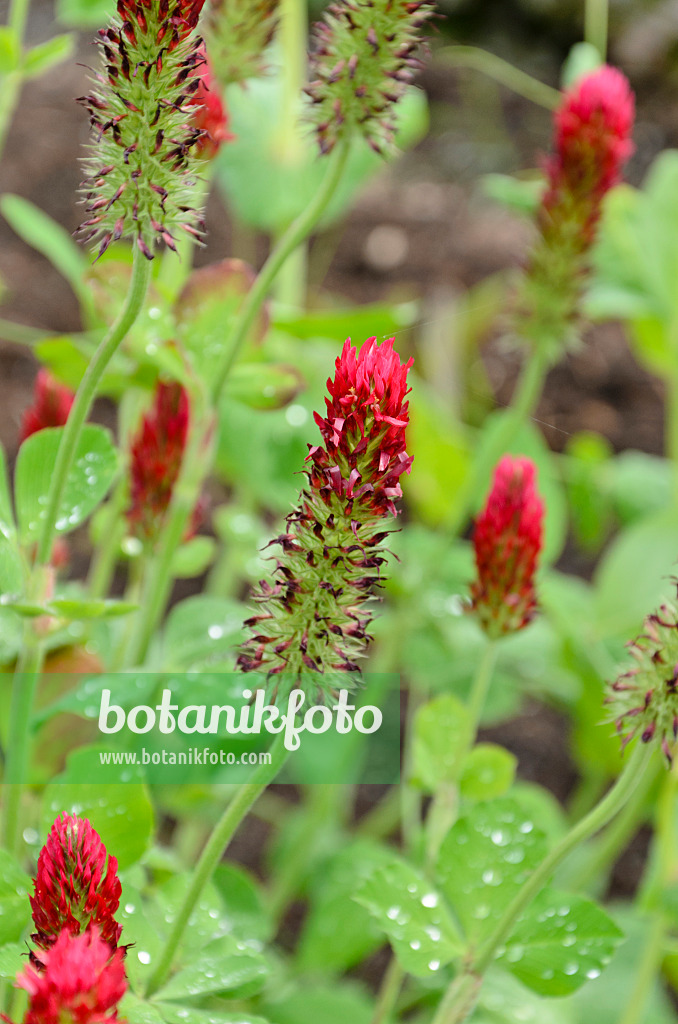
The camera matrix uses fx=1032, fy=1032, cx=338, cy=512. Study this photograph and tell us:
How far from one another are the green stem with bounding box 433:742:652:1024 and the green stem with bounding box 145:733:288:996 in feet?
0.42

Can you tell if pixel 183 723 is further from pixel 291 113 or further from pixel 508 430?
pixel 291 113

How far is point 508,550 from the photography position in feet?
2.05

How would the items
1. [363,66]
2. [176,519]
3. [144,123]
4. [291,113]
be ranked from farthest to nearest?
1. [291,113]
2. [176,519]
3. [363,66]
4. [144,123]

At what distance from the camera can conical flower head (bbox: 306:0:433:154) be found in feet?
1.73

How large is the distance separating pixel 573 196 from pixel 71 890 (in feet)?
2.13

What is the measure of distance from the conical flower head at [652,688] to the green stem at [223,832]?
0.15m

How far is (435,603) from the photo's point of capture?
39.8 inches

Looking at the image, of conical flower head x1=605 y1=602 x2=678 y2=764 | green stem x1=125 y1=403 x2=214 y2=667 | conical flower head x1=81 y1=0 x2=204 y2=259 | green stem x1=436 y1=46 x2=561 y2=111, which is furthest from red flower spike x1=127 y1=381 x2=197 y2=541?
green stem x1=436 y1=46 x2=561 y2=111

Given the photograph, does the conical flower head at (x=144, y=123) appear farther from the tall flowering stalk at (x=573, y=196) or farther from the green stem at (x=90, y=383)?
the tall flowering stalk at (x=573, y=196)

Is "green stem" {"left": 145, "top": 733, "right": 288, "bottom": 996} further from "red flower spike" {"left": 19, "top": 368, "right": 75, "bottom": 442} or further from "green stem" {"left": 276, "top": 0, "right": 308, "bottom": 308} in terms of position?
"green stem" {"left": 276, "top": 0, "right": 308, "bottom": 308}

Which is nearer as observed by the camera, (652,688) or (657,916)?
(652,688)

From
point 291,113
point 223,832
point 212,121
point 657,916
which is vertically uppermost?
point 291,113

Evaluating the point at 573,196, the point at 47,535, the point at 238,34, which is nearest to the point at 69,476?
the point at 47,535

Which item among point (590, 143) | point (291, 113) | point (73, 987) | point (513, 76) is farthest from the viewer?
point (291, 113)
